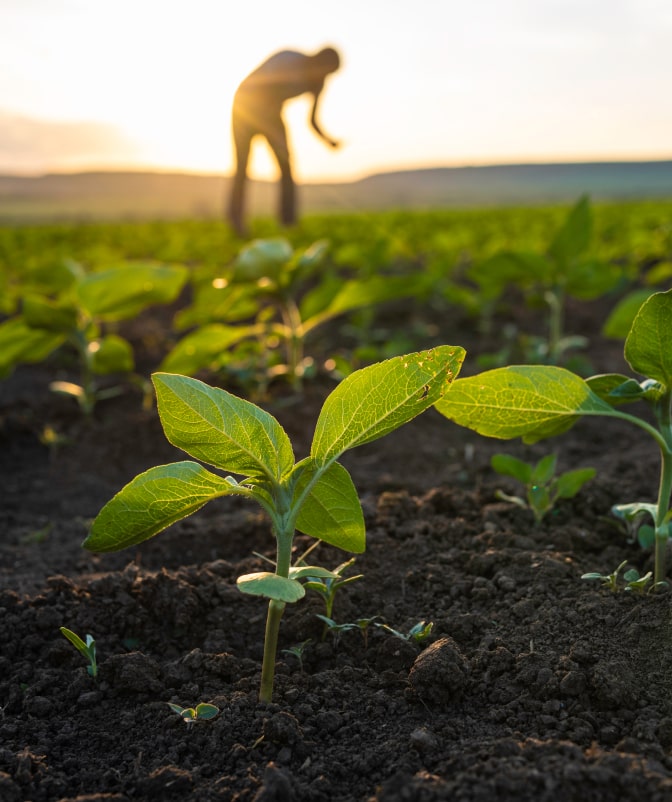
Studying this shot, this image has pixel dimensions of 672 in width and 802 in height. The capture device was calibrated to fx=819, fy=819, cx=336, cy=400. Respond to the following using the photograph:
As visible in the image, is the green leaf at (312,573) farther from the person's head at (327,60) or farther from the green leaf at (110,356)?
the person's head at (327,60)

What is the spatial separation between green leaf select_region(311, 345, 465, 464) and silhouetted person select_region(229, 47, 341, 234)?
4468 millimetres

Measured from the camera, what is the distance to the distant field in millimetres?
64750

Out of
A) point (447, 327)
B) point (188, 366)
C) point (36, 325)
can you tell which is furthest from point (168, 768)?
point (447, 327)

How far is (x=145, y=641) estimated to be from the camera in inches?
73.2

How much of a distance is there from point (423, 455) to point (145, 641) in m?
1.56

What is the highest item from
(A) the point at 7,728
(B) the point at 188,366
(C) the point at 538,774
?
(B) the point at 188,366

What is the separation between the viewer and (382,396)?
1373 mm

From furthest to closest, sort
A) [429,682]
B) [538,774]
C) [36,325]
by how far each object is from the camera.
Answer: [36,325] < [429,682] < [538,774]

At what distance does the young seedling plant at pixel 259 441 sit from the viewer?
4.41 ft

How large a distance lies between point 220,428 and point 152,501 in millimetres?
172

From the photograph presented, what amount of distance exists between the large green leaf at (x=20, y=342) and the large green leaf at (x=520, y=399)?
8.13 ft

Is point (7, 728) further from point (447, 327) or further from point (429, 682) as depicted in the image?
point (447, 327)

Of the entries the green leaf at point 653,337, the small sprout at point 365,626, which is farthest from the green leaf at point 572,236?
the small sprout at point 365,626

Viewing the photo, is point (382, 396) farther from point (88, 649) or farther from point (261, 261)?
point (261, 261)
